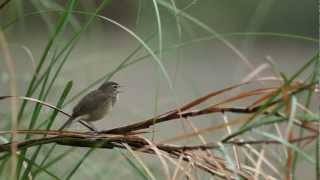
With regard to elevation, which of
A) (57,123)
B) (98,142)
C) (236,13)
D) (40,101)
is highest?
(236,13)

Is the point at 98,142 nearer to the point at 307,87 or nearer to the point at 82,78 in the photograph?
the point at 307,87

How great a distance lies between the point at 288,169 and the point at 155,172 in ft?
4.32

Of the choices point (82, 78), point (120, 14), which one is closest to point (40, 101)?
point (82, 78)

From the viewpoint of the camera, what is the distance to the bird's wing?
284 centimetres

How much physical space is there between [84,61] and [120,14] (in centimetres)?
484

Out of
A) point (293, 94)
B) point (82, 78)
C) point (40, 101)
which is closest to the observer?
point (293, 94)

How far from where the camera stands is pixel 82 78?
3.09 metres

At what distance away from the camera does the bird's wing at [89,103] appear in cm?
284

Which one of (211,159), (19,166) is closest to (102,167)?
(19,166)

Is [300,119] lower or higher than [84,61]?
lower

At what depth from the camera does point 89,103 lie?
2.98 meters

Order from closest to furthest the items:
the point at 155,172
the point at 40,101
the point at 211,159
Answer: the point at 211,159 → the point at 40,101 → the point at 155,172

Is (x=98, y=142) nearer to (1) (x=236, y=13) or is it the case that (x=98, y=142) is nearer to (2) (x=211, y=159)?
(2) (x=211, y=159)

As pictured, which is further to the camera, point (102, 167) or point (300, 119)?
point (102, 167)
